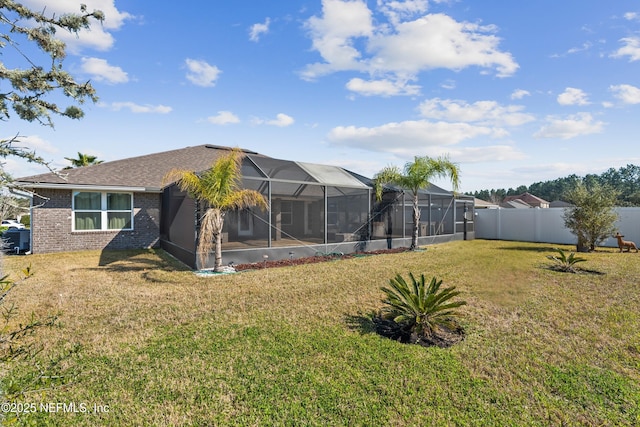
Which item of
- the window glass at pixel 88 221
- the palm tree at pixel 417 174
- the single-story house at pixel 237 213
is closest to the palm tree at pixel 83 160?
the single-story house at pixel 237 213

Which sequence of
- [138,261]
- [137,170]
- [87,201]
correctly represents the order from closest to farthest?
[138,261]
[87,201]
[137,170]

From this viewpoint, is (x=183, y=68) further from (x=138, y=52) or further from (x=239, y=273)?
(x=239, y=273)

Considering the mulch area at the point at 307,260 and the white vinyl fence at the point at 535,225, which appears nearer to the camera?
the mulch area at the point at 307,260

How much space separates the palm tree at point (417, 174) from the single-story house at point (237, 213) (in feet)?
1.87

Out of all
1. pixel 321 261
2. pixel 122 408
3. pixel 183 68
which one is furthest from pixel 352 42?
pixel 122 408

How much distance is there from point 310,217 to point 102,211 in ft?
29.6

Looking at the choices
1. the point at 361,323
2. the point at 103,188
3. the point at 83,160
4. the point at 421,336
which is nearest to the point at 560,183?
the point at 421,336

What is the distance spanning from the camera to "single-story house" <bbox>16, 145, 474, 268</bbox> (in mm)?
10258

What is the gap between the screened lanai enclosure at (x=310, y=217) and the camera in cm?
984

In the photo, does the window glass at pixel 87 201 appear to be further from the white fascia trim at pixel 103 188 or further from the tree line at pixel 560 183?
the tree line at pixel 560 183

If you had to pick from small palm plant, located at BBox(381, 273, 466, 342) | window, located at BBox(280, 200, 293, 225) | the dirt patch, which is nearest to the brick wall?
window, located at BBox(280, 200, 293, 225)

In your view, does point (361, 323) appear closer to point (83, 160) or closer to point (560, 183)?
point (83, 160)

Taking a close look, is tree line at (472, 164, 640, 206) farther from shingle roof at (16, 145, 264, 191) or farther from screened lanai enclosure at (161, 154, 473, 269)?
shingle roof at (16, 145, 264, 191)

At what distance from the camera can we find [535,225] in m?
16.7
